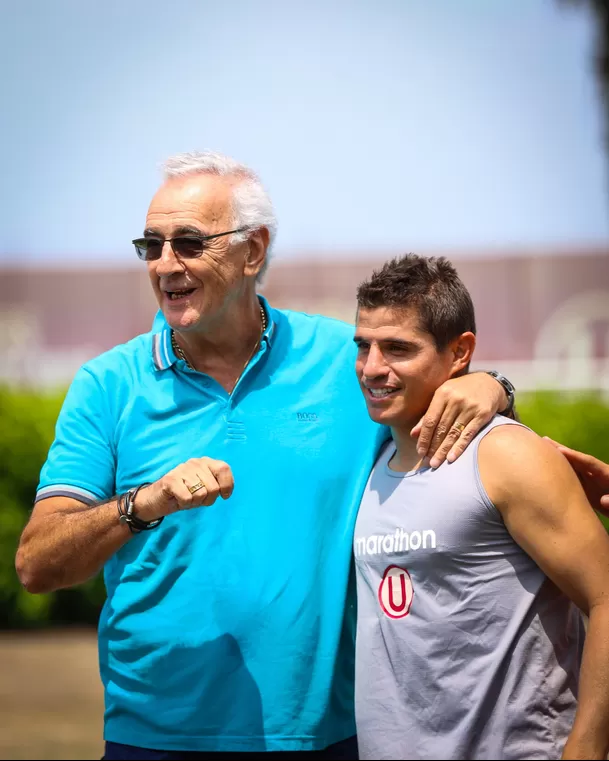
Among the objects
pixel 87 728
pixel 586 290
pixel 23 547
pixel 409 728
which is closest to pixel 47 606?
pixel 87 728

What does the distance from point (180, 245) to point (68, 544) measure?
3.34 ft

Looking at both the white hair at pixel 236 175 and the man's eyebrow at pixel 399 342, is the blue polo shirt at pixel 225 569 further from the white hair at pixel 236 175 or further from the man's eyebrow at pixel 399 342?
the white hair at pixel 236 175

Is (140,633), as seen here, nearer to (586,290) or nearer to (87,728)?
(87,728)

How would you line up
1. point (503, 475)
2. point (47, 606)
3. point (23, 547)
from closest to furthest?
point (503, 475), point (23, 547), point (47, 606)

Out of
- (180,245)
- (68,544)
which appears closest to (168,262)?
(180,245)

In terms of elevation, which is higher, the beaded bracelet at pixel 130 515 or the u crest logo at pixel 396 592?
the beaded bracelet at pixel 130 515

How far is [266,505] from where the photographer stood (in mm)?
3064

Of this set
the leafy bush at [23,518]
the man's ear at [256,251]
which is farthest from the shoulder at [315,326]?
the leafy bush at [23,518]

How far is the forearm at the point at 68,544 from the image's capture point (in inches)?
112

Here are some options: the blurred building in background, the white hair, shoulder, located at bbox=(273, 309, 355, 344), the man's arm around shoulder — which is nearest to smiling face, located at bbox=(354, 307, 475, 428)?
the man's arm around shoulder

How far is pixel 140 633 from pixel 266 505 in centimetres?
55

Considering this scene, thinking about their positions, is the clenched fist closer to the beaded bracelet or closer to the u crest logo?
the beaded bracelet

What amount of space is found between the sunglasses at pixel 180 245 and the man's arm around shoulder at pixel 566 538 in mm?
1226

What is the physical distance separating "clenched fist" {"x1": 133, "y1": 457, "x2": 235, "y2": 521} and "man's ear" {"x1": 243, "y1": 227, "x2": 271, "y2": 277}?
0.94 m
